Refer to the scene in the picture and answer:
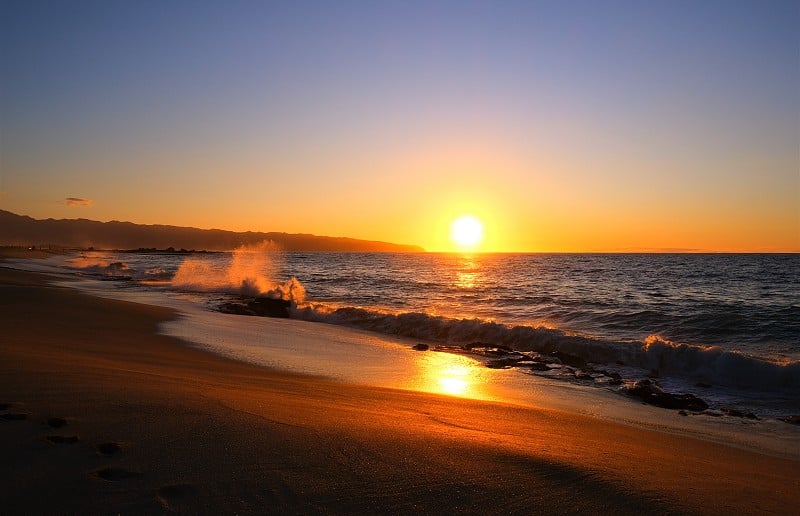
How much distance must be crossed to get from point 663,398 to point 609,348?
5.41 meters

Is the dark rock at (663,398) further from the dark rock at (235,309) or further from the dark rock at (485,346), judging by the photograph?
the dark rock at (235,309)

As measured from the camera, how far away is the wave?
40.8ft

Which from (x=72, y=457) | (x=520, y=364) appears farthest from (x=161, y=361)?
(x=520, y=364)

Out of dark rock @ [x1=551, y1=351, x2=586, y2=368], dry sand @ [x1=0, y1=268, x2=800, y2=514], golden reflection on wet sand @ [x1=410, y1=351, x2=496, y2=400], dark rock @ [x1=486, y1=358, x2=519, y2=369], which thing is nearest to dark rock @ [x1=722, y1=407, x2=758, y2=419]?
dry sand @ [x1=0, y1=268, x2=800, y2=514]

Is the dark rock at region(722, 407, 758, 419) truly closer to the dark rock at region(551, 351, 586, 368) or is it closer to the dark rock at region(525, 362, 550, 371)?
the dark rock at region(525, 362, 550, 371)

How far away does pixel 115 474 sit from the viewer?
3.84m

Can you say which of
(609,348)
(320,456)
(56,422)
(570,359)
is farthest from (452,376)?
(56,422)

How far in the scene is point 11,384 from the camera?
5938 millimetres

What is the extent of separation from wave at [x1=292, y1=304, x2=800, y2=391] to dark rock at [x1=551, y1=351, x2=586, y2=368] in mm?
580

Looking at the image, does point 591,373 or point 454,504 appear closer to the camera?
point 454,504

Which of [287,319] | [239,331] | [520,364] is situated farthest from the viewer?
[287,319]

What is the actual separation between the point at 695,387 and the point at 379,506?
10.8 metres

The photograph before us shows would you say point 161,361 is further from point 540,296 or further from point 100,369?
point 540,296

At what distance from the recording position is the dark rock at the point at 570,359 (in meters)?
14.2
